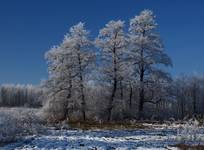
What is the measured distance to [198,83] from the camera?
322 feet

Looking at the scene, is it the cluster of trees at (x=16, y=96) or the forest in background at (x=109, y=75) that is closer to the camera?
the forest in background at (x=109, y=75)

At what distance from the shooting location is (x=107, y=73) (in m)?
44.4

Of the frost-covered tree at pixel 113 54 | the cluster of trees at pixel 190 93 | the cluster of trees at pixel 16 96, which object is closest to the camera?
the frost-covered tree at pixel 113 54

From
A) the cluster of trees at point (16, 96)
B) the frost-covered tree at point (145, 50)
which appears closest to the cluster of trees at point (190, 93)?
the frost-covered tree at point (145, 50)

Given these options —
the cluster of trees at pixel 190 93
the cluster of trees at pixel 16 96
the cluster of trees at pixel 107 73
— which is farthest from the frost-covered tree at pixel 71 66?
the cluster of trees at pixel 16 96

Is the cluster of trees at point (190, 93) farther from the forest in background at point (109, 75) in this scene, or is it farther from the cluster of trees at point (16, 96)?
the cluster of trees at point (16, 96)

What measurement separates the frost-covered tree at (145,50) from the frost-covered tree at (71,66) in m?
4.75

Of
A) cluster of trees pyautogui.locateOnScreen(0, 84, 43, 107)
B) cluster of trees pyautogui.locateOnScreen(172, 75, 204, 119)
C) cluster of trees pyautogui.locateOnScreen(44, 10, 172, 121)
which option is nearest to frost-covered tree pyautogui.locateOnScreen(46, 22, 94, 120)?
cluster of trees pyautogui.locateOnScreen(44, 10, 172, 121)

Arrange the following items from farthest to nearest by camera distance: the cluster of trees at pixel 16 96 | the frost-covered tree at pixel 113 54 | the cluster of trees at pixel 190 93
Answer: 1. the cluster of trees at pixel 16 96
2. the cluster of trees at pixel 190 93
3. the frost-covered tree at pixel 113 54

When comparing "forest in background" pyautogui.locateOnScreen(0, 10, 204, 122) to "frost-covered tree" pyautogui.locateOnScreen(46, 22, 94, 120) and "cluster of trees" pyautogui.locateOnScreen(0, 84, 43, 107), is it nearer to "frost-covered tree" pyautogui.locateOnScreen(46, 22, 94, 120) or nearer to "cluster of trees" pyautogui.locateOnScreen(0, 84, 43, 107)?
"frost-covered tree" pyautogui.locateOnScreen(46, 22, 94, 120)

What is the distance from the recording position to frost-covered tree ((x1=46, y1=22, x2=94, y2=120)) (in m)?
44.6

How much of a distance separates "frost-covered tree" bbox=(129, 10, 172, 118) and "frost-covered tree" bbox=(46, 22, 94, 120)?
4753 mm

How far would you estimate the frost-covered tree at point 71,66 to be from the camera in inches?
1757

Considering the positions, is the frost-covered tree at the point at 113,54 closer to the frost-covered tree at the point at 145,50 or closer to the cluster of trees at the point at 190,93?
the frost-covered tree at the point at 145,50
